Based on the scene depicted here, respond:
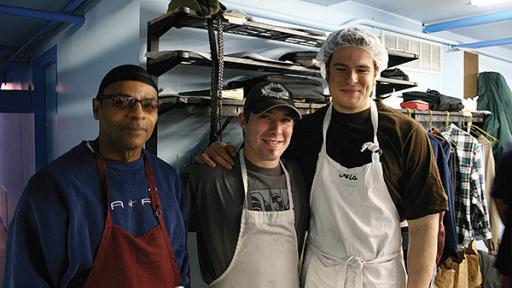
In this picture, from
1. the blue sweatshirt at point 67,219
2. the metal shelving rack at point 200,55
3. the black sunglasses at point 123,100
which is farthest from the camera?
the metal shelving rack at point 200,55

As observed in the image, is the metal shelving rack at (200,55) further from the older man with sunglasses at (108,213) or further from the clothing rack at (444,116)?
the clothing rack at (444,116)

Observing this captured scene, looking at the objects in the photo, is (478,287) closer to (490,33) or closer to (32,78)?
(490,33)

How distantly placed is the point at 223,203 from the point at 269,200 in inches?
7.0

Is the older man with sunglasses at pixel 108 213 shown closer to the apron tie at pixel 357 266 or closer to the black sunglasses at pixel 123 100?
the black sunglasses at pixel 123 100

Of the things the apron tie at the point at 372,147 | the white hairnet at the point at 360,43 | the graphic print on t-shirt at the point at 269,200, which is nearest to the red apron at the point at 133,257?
the graphic print on t-shirt at the point at 269,200

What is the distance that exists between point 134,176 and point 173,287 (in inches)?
15.3

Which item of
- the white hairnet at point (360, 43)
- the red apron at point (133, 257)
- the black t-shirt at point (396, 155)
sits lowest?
the red apron at point (133, 257)

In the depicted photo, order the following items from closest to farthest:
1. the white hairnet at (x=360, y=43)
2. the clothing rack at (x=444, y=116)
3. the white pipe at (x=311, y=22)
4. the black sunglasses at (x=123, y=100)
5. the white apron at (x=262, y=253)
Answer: the black sunglasses at (x=123, y=100) → the white apron at (x=262, y=253) → the white hairnet at (x=360, y=43) → the white pipe at (x=311, y=22) → the clothing rack at (x=444, y=116)

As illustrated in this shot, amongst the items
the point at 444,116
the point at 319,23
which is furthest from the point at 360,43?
the point at 444,116

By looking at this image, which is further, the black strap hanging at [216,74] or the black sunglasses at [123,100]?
the black strap hanging at [216,74]

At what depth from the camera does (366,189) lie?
5.13 ft

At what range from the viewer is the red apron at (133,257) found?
1.17 metres

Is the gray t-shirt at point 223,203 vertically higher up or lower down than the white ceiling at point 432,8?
lower down

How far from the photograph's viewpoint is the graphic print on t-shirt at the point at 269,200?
5.00 ft
